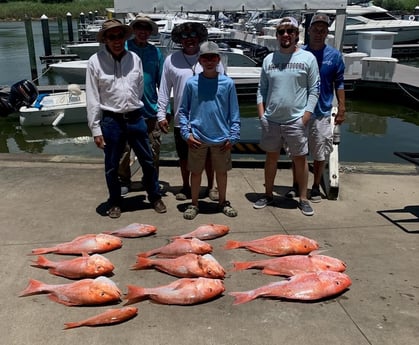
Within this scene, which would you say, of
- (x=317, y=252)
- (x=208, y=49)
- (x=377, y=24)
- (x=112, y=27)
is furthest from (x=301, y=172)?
(x=377, y=24)

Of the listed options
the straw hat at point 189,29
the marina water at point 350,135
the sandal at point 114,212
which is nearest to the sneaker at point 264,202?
the sandal at point 114,212

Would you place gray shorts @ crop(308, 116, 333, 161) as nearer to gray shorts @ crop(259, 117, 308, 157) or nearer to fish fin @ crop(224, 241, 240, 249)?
gray shorts @ crop(259, 117, 308, 157)

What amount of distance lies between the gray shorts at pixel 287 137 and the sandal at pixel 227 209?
2.52 ft

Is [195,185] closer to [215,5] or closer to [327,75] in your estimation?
[327,75]

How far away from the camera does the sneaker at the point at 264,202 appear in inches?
194

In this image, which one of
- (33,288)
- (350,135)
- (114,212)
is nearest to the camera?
(33,288)

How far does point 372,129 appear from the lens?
44.3 ft

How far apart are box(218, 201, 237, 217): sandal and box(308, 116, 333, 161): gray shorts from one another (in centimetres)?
116

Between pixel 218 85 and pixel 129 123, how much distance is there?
1000 millimetres

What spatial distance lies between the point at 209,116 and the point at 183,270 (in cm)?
162

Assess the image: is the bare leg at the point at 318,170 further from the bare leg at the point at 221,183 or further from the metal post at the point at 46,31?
the metal post at the point at 46,31

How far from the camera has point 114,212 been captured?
466cm

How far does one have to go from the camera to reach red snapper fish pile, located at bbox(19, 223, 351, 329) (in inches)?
125

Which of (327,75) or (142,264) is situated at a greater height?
(327,75)
